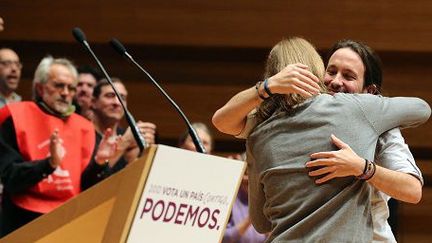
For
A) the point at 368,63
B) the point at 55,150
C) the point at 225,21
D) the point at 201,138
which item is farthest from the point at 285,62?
the point at 225,21

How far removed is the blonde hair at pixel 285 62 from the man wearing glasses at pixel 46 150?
5.06 feet

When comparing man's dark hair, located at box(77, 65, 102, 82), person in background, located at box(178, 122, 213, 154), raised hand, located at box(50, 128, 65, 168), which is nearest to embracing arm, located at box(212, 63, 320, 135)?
raised hand, located at box(50, 128, 65, 168)

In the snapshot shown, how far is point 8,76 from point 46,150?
51cm

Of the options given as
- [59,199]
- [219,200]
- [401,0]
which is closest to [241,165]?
[219,200]

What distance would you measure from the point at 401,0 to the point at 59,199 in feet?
6.28

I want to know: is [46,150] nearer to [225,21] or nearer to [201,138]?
[201,138]

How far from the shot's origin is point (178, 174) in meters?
1.73

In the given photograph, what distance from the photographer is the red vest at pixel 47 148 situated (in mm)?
3299

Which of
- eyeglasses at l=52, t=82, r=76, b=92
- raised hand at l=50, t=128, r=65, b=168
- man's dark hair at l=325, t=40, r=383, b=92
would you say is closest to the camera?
man's dark hair at l=325, t=40, r=383, b=92

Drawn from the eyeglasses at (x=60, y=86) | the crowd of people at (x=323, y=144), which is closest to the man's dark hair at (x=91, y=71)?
the eyeglasses at (x=60, y=86)

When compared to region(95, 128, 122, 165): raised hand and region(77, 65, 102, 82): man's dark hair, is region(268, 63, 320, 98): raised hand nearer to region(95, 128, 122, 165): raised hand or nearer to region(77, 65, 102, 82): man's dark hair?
region(95, 128, 122, 165): raised hand

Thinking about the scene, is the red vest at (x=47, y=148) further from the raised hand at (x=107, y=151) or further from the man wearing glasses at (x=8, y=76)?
the man wearing glasses at (x=8, y=76)

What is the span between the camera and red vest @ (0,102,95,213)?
330 cm

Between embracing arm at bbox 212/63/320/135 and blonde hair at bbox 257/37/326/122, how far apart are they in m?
0.04
